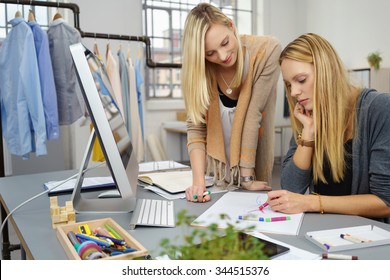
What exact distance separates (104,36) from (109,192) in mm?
1981

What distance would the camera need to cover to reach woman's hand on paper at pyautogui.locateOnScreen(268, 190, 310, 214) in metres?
0.97

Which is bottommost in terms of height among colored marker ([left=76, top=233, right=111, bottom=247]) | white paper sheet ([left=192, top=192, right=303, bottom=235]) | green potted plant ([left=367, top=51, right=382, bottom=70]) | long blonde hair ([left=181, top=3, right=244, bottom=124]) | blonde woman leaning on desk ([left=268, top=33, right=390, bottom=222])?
white paper sheet ([left=192, top=192, right=303, bottom=235])

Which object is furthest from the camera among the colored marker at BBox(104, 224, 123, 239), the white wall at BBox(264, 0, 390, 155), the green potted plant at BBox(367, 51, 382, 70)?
the white wall at BBox(264, 0, 390, 155)

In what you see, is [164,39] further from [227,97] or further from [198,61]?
[198,61]

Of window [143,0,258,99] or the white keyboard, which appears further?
window [143,0,258,99]

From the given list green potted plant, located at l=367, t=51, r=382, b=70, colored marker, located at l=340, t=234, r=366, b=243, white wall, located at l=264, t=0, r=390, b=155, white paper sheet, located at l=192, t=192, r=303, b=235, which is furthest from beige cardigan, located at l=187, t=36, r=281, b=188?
white wall, located at l=264, t=0, r=390, b=155

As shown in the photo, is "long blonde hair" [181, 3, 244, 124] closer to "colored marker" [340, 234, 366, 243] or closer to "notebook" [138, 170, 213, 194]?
"notebook" [138, 170, 213, 194]

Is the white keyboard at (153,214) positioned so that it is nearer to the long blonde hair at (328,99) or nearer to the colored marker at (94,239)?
the colored marker at (94,239)

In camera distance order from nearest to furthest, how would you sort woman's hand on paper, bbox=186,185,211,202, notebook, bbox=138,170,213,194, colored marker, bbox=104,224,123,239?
colored marker, bbox=104,224,123,239
woman's hand on paper, bbox=186,185,211,202
notebook, bbox=138,170,213,194

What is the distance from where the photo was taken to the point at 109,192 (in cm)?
122

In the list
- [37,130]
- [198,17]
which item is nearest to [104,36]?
[37,130]

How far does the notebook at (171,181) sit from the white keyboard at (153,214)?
128 mm

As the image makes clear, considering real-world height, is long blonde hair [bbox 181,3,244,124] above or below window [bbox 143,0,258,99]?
below

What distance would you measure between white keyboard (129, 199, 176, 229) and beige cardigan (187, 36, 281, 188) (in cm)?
33
